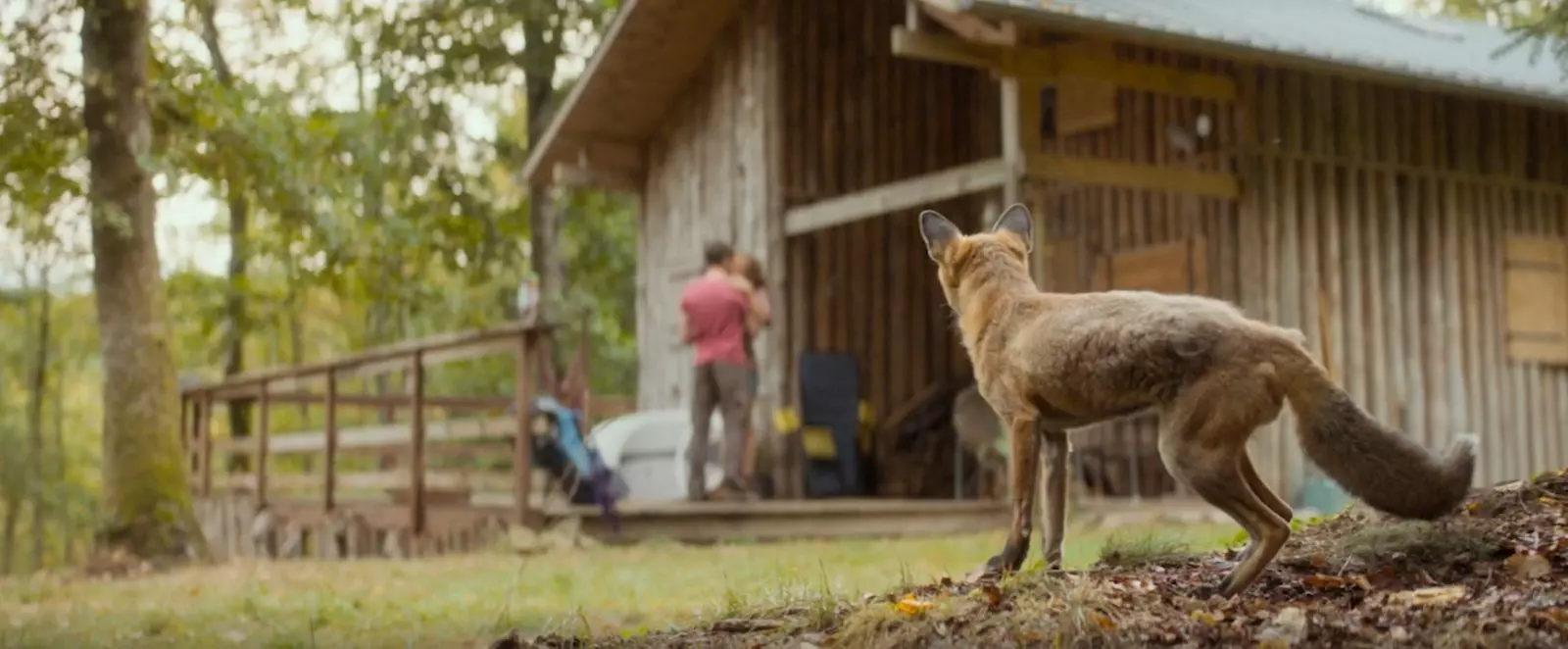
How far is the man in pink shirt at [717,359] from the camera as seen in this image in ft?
46.4

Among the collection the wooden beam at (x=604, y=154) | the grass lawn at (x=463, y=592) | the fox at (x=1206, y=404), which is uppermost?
the wooden beam at (x=604, y=154)

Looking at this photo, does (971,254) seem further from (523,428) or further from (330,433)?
(330,433)

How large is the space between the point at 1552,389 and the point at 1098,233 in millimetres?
5009

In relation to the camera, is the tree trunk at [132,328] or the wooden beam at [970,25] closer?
the tree trunk at [132,328]

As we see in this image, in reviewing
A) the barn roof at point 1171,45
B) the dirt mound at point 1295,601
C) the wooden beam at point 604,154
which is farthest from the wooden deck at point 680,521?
the dirt mound at point 1295,601

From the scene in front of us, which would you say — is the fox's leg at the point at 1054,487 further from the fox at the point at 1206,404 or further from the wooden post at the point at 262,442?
the wooden post at the point at 262,442

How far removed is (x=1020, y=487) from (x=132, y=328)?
9155 mm

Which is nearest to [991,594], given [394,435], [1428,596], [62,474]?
[1428,596]

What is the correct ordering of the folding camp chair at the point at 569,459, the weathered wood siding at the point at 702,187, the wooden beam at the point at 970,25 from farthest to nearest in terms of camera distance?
the weathered wood siding at the point at 702,187 < the folding camp chair at the point at 569,459 < the wooden beam at the point at 970,25

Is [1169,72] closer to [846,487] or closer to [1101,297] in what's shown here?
[846,487]

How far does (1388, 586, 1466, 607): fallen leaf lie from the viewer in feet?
16.3

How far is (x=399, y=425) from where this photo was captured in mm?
16047

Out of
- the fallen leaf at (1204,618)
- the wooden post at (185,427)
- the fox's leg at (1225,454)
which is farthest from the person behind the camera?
the wooden post at (185,427)

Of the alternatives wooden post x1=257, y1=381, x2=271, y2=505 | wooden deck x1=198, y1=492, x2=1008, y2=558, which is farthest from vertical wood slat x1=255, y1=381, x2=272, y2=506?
wooden deck x1=198, y1=492, x2=1008, y2=558
